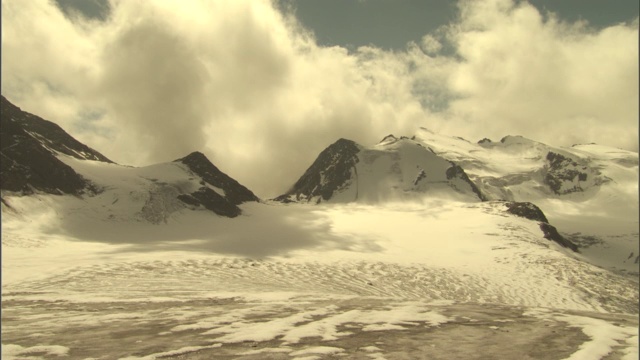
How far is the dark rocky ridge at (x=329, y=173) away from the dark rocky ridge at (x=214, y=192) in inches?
1626

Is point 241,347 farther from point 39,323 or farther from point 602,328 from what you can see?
point 602,328

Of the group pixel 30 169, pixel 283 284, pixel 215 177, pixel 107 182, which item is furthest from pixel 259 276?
pixel 215 177

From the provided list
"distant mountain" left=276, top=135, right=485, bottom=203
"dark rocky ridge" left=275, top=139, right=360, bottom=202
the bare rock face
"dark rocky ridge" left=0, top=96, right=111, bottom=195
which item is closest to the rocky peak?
"dark rocky ridge" left=0, top=96, right=111, bottom=195

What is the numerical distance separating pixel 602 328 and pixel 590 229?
606ft

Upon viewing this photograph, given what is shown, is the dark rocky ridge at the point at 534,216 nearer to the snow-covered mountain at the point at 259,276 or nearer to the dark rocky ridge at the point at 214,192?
the snow-covered mountain at the point at 259,276

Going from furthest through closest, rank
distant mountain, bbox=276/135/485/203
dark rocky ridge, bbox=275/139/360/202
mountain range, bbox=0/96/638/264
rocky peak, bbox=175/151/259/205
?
1. dark rocky ridge, bbox=275/139/360/202
2. distant mountain, bbox=276/135/485/203
3. rocky peak, bbox=175/151/259/205
4. mountain range, bbox=0/96/638/264

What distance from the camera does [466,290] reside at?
98.9ft

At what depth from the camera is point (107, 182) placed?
58969 mm

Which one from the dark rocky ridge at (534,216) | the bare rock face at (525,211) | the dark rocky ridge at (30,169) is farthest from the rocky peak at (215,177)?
the dark rocky ridge at (534,216)

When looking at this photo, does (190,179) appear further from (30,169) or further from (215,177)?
(30,169)

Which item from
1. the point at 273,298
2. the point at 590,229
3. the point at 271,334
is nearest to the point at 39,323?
the point at 271,334

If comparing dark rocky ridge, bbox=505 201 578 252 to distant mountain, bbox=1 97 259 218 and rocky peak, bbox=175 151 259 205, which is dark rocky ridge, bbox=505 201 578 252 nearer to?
distant mountain, bbox=1 97 259 218

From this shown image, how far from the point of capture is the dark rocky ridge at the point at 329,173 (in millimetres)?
128500

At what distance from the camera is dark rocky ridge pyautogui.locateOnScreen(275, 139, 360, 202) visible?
128500 millimetres
